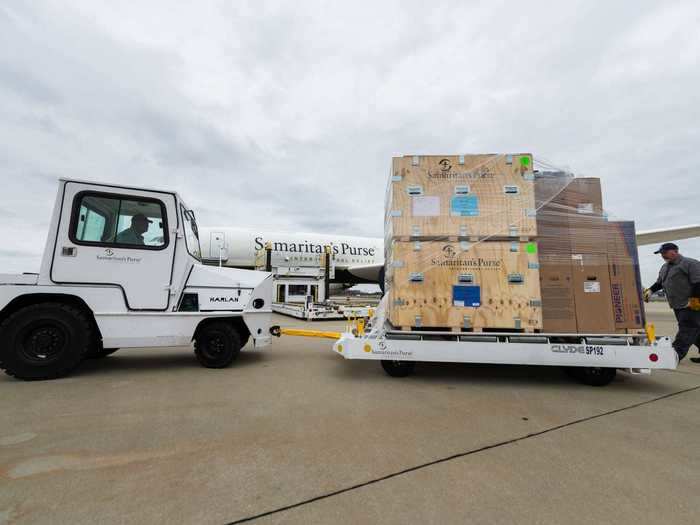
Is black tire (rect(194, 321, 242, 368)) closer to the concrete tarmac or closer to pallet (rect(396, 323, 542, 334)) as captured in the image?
the concrete tarmac

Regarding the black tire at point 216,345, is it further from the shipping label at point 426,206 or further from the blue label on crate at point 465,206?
the blue label on crate at point 465,206

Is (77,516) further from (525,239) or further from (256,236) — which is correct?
(256,236)

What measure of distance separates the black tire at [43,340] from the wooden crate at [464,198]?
3.99m

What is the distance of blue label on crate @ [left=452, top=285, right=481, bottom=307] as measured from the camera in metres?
3.93

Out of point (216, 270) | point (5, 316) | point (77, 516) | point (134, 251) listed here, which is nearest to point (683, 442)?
point (77, 516)

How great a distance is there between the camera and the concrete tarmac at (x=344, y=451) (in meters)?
1.65

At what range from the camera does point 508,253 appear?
13.0ft

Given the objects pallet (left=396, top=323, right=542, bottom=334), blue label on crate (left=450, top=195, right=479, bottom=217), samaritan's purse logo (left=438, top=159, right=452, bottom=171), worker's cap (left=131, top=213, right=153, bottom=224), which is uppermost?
samaritan's purse logo (left=438, top=159, right=452, bottom=171)

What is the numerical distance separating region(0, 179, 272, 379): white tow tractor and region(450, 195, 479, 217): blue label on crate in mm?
2876

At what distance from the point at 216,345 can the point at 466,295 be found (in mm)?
3442

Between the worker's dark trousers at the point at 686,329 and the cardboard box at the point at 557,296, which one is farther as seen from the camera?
the worker's dark trousers at the point at 686,329

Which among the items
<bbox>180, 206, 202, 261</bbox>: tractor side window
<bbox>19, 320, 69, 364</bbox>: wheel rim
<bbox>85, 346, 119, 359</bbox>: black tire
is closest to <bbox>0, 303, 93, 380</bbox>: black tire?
<bbox>19, 320, 69, 364</bbox>: wheel rim

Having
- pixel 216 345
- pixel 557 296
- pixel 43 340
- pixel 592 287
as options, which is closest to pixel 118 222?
pixel 43 340

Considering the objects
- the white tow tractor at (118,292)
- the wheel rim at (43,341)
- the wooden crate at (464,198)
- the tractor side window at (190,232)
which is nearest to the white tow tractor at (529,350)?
the wooden crate at (464,198)
